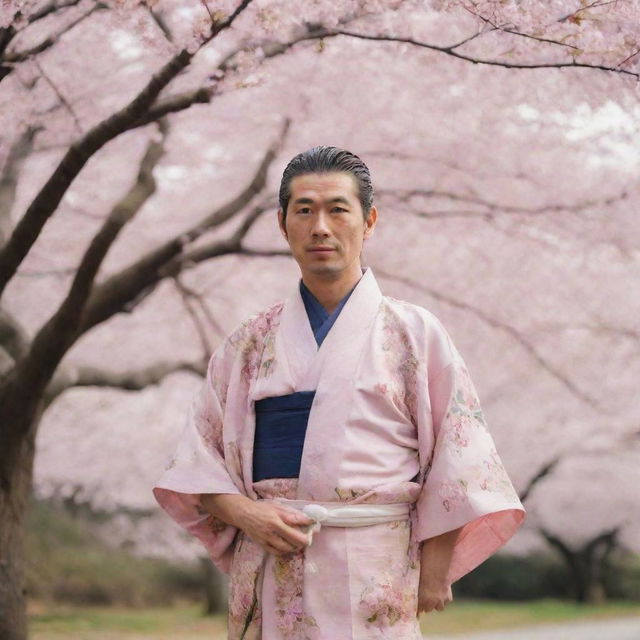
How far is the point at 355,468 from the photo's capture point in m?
1.68

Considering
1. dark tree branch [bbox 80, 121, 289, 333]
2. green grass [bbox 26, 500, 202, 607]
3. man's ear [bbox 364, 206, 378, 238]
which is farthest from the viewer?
green grass [bbox 26, 500, 202, 607]

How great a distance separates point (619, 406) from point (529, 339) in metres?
0.65

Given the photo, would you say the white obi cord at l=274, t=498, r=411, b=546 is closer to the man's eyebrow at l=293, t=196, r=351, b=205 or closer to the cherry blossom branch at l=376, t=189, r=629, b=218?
the man's eyebrow at l=293, t=196, r=351, b=205

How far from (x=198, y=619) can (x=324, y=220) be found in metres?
5.06

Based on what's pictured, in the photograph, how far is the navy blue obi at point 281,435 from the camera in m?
1.73

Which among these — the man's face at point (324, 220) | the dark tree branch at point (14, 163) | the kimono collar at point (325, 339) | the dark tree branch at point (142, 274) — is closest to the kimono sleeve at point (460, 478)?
the kimono collar at point (325, 339)

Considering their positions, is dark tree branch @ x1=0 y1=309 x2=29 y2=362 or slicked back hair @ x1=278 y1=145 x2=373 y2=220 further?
dark tree branch @ x1=0 y1=309 x2=29 y2=362

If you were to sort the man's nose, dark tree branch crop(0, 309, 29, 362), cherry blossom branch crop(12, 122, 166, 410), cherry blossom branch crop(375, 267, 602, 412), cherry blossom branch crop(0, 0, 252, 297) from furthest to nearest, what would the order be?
cherry blossom branch crop(375, 267, 602, 412), dark tree branch crop(0, 309, 29, 362), cherry blossom branch crop(12, 122, 166, 410), cherry blossom branch crop(0, 0, 252, 297), the man's nose

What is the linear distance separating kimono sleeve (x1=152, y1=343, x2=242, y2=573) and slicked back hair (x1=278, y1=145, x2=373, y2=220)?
361 millimetres

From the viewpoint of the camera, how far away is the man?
1.67 m

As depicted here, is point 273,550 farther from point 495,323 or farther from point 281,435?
point 495,323

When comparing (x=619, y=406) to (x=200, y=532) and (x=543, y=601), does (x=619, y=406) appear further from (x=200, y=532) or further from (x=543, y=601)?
(x=200, y=532)

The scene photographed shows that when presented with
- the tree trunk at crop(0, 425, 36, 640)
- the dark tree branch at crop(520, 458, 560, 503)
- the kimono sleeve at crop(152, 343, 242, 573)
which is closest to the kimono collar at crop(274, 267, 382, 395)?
the kimono sleeve at crop(152, 343, 242, 573)

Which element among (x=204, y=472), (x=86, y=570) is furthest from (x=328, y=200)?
(x=86, y=570)
